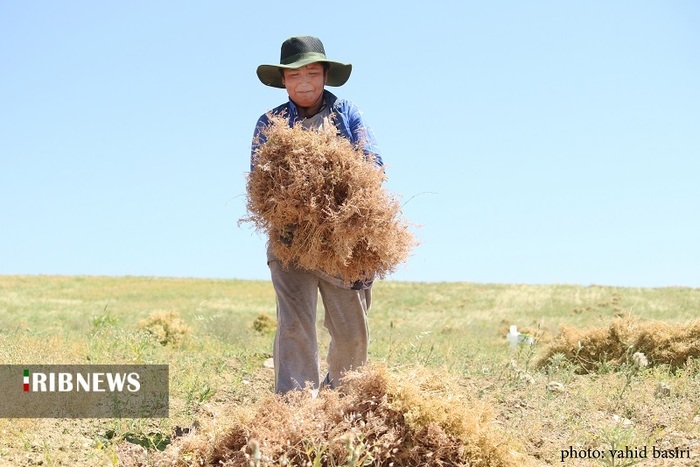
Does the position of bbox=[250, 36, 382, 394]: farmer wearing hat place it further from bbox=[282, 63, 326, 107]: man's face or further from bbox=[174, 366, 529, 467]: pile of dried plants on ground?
bbox=[174, 366, 529, 467]: pile of dried plants on ground

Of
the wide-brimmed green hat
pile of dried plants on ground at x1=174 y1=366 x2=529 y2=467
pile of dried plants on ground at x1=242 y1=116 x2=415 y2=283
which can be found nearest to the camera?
pile of dried plants on ground at x1=174 y1=366 x2=529 y2=467

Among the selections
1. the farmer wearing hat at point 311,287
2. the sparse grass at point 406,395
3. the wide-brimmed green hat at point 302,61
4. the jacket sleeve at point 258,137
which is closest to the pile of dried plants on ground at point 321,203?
the jacket sleeve at point 258,137

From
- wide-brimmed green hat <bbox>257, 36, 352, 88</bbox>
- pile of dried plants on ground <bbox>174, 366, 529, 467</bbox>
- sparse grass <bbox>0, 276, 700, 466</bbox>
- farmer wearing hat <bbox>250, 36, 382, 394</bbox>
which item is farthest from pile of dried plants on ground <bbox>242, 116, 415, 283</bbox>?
pile of dried plants on ground <bbox>174, 366, 529, 467</bbox>

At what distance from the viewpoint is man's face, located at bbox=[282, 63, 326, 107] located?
6.19 metres

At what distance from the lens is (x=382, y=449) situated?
422cm

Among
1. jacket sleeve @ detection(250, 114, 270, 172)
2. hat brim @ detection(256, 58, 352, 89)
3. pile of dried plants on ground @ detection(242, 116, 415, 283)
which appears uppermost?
hat brim @ detection(256, 58, 352, 89)

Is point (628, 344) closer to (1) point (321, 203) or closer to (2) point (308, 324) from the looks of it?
(2) point (308, 324)

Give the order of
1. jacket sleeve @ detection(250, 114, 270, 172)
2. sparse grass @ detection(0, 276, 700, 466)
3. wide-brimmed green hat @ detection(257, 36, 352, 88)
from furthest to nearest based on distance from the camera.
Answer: wide-brimmed green hat @ detection(257, 36, 352, 88) → jacket sleeve @ detection(250, 114, 270, 172) → sparse grass @ detection(0, 276, 700, 466)

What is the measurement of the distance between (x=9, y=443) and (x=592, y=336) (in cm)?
637

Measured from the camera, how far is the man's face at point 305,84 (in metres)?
6.19

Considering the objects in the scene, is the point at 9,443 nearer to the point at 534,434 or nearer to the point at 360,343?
the point at 360,343

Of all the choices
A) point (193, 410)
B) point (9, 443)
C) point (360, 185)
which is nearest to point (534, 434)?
point (360, 185)

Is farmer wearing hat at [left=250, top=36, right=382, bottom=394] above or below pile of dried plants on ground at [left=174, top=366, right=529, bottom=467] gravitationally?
above

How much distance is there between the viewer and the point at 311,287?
600 cm
